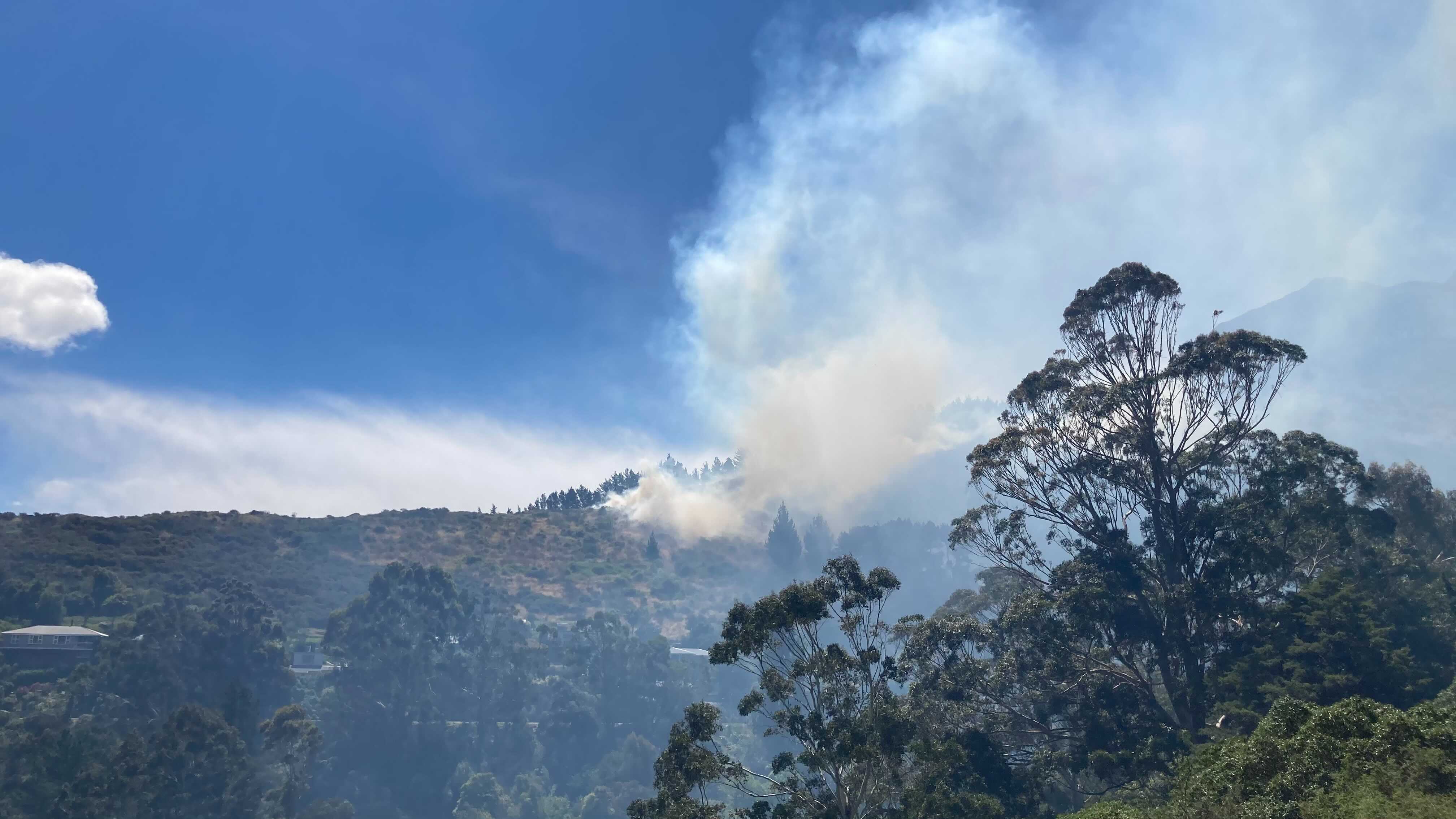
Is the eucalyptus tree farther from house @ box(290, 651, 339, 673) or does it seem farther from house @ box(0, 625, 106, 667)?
house @ box(290, 651, 339, 673)

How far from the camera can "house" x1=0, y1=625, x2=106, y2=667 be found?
4048 inches

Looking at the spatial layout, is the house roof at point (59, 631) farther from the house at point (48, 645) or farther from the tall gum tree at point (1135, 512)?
the tall gum tree at point (1135, 512)

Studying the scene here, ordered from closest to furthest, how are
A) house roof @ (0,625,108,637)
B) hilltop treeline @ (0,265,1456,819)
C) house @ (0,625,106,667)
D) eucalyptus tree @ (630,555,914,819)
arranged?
hilltop treeline @ (0,265,1456,819) < eucalyptus tree @ (630,555,914,819) < house @ (0,625,106,667) < house roof @ (0,625,108,637)

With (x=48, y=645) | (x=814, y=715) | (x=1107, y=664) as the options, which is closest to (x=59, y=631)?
(x=48, y=645)

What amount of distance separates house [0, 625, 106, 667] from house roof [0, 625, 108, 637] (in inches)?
1.7

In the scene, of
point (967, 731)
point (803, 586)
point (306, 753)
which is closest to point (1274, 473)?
point (967, 731)

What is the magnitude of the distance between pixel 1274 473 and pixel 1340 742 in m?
31.2

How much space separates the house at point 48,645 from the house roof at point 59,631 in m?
0.04

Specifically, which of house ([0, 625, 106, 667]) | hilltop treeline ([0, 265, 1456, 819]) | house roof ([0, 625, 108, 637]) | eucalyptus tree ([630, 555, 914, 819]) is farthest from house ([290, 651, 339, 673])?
eucalyptus tree ([630, 555, 914, 819])

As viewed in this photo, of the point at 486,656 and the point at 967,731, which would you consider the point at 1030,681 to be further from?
the point at 486,656

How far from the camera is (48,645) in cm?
10506

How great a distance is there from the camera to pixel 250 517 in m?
190

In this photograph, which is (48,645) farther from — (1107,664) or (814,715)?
(1107,664)

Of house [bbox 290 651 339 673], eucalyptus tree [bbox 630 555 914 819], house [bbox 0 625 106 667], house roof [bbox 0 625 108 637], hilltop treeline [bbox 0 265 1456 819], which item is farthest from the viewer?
house [bbox 290 651 339 673]
